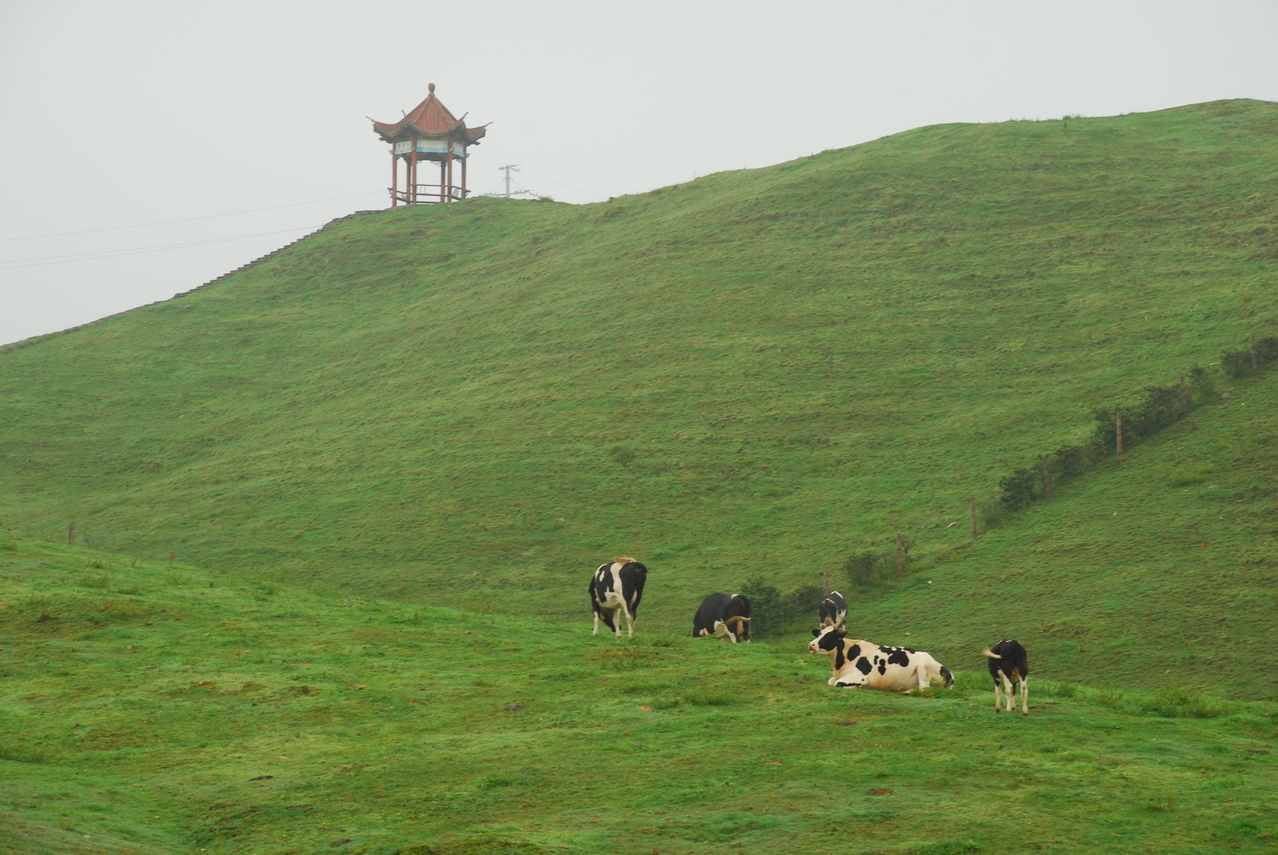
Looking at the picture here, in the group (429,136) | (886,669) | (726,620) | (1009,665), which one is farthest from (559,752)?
(429,136)

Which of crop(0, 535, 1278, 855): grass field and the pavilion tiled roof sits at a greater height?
the pavilion tiled roof

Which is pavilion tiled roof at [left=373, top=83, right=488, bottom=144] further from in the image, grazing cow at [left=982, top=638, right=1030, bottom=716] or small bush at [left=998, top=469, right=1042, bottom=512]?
grazing cow at [left=982, top=638, right=1030, bottom=716]

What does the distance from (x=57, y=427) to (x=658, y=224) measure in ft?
131

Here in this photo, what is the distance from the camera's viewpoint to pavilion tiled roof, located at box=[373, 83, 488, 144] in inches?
3900

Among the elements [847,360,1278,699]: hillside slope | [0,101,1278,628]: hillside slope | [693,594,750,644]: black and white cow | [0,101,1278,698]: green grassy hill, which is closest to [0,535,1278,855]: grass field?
[693,594,750,644]: black and white cow

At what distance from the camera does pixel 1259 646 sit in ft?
86.1

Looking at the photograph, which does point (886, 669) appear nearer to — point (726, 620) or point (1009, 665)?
point (1009, 665)

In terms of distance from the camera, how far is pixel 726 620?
84.5 ft

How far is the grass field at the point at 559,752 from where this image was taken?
12203mm

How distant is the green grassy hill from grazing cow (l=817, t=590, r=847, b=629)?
3716mm

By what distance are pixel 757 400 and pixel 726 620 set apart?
2909cm

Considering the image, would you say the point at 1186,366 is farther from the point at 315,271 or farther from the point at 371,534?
the point at 315,271

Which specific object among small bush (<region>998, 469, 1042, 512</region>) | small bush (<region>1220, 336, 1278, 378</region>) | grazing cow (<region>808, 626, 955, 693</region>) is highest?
small bush (<region>1220, 336, 1278, 378</region>)

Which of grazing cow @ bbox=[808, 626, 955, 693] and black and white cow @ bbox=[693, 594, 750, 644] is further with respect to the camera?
black and white cow @ bbox=[693, 594, 750, 644]
